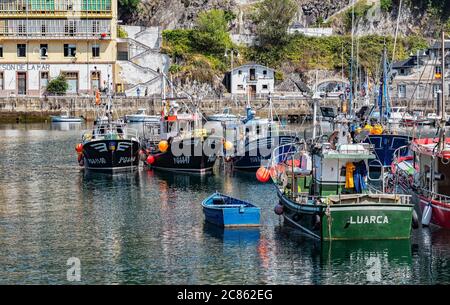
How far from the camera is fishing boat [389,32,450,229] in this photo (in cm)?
4303

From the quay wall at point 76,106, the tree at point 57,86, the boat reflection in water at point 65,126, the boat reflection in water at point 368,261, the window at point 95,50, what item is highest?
the window at point 95,50

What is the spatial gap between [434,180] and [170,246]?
11152 mm

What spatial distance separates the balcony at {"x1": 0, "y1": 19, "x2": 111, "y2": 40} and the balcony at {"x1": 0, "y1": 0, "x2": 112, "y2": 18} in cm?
68

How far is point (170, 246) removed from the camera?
41.1m

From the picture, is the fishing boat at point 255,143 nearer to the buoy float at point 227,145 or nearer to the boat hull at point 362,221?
the buoy float at point 227,145

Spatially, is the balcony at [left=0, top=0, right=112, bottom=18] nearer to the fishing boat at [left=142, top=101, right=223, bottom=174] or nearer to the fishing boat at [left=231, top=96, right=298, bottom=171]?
the fishing boat at [left=142, top=101, right=223, bottom=174]

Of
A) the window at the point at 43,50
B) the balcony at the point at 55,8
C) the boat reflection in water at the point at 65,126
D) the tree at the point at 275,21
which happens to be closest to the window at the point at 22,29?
the balcony at the point at 55,8

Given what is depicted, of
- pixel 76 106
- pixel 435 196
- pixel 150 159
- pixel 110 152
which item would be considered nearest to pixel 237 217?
pixel 435 196

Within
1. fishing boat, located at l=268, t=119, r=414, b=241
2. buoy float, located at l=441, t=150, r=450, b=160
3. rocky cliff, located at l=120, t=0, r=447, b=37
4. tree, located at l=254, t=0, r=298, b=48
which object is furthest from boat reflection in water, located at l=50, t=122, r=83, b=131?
buoy float, located at l=441, t=150, r=450, b=160

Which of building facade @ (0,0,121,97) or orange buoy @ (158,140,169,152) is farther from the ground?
building facade @ (0,0,121,97)

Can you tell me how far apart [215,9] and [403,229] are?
8295 cm

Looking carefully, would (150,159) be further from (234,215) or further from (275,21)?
(275,21)

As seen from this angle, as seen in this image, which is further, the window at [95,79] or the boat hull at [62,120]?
the window at [95,79]

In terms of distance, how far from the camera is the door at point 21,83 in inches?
4414
